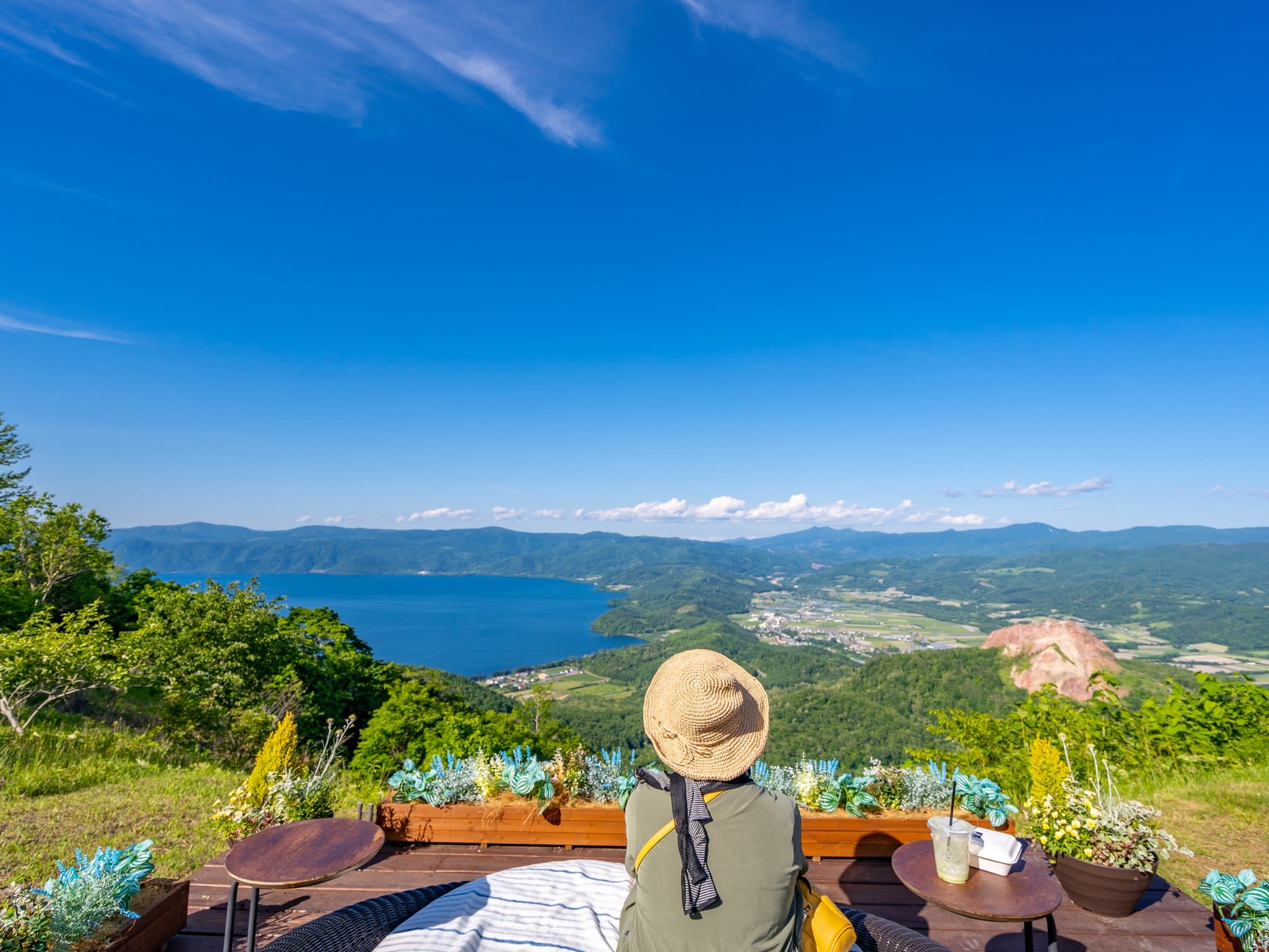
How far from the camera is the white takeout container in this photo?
232 cm

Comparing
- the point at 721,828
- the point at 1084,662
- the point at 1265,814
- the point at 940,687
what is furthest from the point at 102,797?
the point at 940,687

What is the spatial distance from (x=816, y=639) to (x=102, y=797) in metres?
91.6

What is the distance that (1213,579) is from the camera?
132m

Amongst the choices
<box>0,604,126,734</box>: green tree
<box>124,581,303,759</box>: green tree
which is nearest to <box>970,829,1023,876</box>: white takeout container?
<box>0,604,126,734</box>: green tree

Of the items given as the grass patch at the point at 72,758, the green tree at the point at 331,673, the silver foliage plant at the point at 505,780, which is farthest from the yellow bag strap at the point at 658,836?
the green tree at the point at 331,673

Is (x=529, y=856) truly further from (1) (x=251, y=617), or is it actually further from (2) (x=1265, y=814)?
(1) (x=251, y=617)

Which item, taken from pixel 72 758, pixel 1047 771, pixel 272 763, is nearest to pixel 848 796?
pixel 1047 771

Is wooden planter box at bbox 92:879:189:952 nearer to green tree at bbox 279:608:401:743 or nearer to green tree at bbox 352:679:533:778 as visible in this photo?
green tree at bbox 352:679:533:778

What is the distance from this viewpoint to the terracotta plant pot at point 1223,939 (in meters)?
2.42

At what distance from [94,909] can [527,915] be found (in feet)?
5.48

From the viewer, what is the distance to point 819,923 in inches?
64.4

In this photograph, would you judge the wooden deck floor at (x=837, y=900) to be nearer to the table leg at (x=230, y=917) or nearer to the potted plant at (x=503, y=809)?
the potted plant at (x=503, y=809)

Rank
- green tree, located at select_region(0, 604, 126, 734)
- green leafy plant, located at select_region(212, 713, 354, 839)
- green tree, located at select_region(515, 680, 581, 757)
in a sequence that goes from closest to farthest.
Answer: green leafy plant, located at select_region(212, 713, 354, 839)
green tree, located at select_region(0, 604, 126, 734)
green tree, located at select_region(515, 680, 581, 757)

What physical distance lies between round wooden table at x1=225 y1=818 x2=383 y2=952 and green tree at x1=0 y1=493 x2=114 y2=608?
18465 millimetres
